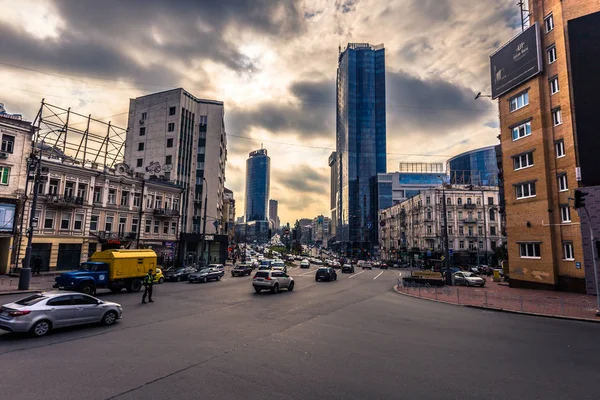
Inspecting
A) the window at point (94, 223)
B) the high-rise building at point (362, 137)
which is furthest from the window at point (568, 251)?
the high-rise building at point (362, 137)

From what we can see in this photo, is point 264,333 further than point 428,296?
No

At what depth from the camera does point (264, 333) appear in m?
11.9

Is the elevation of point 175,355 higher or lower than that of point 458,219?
lower

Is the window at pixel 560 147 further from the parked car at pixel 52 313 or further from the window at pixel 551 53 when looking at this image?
the parked car at pixel 52 313

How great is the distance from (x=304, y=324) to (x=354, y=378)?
6076mm

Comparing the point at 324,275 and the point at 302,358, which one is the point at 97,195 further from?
the point at 302,358

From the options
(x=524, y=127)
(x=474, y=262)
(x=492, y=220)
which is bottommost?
(x=474, y=262)

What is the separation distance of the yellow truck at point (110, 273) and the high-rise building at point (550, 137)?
109 ft

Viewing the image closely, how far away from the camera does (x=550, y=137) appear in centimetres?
2952

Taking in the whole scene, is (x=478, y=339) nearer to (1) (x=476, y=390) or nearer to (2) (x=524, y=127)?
(1) (x=476, y=390)

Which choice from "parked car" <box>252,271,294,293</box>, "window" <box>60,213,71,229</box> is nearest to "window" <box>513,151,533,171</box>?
"parked car" <box>252,271,294,293</box>

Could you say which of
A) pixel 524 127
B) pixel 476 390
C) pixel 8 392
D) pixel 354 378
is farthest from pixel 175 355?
pixel 524 127

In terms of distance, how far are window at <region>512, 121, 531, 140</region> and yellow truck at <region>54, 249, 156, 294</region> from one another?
35.3m

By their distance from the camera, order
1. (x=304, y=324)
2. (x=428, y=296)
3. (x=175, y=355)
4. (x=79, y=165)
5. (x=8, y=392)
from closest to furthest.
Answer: (x=8, y=392)
(x=175, y=355)
(x=304, y=324)
(x=428, y=296)
(x=79, y=165)
